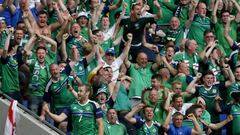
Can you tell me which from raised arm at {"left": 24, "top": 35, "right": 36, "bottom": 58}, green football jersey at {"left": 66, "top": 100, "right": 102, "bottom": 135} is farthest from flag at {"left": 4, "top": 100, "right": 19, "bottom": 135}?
raised arm at {"left": 24, "top": 35, "right": 36, "bottom": 58}

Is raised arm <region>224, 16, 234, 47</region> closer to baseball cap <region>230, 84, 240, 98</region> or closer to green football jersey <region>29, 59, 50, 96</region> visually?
baseball cap <region>230, 84, 240, 98</region>

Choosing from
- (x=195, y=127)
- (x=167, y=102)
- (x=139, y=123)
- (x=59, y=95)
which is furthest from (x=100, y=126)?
(x=195, y=127)

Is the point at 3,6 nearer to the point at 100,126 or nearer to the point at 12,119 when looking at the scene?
the point at 12,119

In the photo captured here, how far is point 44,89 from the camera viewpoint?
17266mm

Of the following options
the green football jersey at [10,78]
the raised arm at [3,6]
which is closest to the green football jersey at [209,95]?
the green football jersey at [10,78]

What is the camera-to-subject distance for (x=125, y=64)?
18.7 m

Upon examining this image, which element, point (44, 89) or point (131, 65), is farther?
point (131, 65)

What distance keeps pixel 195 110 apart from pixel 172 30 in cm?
309

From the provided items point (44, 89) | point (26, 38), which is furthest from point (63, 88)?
point (26, 38)

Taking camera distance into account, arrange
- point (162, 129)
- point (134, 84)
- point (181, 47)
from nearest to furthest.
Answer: point (162, 129) < point (134, 84) < point (181, 47)

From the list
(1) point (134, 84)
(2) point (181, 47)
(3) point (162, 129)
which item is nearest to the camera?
(3) point (162, 129)

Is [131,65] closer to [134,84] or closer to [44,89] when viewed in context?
[134,84]

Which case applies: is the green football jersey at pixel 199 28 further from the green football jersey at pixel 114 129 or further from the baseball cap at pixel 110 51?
the green football jersey at pixel 114 129

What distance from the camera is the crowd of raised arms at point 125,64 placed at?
17047 mm
